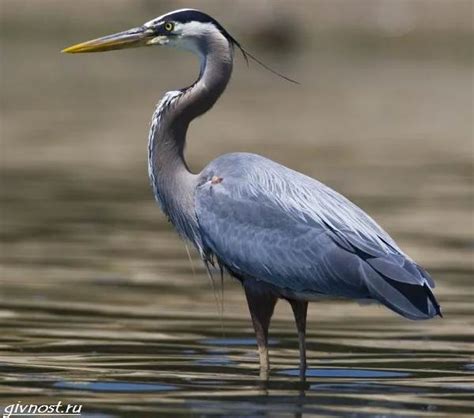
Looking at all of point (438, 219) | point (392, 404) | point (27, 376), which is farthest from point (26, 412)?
point (438, 219)

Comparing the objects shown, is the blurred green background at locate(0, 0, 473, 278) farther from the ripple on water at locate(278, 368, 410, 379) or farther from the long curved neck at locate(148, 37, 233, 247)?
the ripple on water at locate(278, 368, 410, 379)

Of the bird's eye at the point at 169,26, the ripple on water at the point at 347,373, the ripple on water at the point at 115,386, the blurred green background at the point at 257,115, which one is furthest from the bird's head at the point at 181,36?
the blurred green background at the point at 257,115

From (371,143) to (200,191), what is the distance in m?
15.3

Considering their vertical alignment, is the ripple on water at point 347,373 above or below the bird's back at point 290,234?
below

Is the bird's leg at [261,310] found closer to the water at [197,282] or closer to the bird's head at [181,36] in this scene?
the water at [197,282]

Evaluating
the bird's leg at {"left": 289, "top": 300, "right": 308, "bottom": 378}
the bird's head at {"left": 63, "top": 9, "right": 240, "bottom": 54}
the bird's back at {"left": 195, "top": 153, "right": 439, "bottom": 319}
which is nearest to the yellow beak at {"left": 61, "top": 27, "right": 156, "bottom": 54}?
the bird's head at {"left": 63, "top": 9, "right": 240, "bottom": 54}

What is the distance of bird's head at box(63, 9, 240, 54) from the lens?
28.2 ft

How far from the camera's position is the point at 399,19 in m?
52.0

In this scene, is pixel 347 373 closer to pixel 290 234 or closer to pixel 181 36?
pixel 290 234

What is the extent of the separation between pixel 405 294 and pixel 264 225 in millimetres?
823

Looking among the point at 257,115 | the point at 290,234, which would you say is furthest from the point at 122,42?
the point at 257,115

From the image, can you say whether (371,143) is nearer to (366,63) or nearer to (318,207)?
(318,207)

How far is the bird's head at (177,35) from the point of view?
859cm

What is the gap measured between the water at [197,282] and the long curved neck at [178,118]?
2.90 feet
